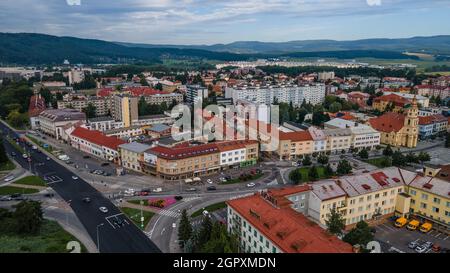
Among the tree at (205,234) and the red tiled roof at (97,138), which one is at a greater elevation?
the red tiled roof at (97,138)

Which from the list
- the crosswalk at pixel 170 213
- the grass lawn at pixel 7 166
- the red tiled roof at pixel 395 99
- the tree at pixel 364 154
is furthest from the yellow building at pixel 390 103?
the grass lawn at pixel 7 166

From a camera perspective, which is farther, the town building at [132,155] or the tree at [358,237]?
the town building at [132,155]

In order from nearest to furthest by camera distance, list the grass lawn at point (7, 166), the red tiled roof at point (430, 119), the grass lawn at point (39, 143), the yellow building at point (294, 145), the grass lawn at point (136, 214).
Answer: the grass lawn at point (136, 214)
the grass lawn at point (7, 166)
the yellow building at point (294, 145)
the grass lawn at point (39, 143)
the red tiled roof at point (430, 119)

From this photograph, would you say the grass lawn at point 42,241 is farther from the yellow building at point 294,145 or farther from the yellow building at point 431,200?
the yellow building at point 294,145

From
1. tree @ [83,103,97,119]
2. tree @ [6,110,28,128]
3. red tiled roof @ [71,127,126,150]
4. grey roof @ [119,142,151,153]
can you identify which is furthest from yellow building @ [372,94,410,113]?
tree @ [6,110,28,128]

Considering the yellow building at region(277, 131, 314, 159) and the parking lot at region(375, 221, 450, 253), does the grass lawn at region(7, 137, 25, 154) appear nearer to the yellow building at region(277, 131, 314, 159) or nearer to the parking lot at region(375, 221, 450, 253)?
the yellow building at region(277, 131, 314, 159)

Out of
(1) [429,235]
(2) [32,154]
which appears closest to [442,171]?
(1) [429,235]

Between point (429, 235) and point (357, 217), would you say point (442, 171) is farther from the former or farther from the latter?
point (357, 217)
